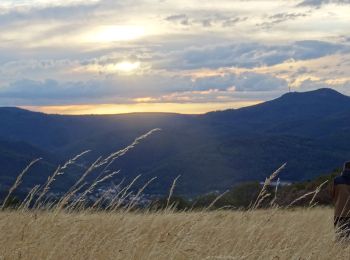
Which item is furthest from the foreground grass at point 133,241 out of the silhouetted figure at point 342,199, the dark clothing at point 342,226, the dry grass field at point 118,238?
the silhouetted figure at point 342,199

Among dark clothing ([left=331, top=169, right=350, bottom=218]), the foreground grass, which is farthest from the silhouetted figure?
the foreground grass

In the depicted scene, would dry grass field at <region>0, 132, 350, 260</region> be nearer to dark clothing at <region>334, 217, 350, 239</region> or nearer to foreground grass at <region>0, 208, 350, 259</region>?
foreground grass at <region>0, 208, 350, 259</region>

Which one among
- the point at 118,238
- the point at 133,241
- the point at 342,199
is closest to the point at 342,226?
the point at 342,199

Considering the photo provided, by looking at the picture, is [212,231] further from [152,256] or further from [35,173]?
[35,173]

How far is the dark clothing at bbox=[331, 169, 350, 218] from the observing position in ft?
25.3

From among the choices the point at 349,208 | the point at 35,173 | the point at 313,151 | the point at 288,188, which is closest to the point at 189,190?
the point at 35,173

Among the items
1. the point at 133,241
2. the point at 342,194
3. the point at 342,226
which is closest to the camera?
the point at 133,241

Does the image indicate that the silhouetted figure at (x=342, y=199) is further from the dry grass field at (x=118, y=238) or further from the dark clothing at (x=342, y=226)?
the dry grass field at (x=118, y=238)

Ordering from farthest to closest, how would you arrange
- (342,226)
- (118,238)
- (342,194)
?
(342,194), (342,226), (118,238)

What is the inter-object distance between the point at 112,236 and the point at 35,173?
6241 inches

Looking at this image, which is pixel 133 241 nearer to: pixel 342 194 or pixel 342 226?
pixel 342 226

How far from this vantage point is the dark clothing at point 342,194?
25.3 ft

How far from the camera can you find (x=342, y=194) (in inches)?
304

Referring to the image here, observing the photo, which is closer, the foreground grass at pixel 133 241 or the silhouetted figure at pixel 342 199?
the foreground grass at pixel 133 241
